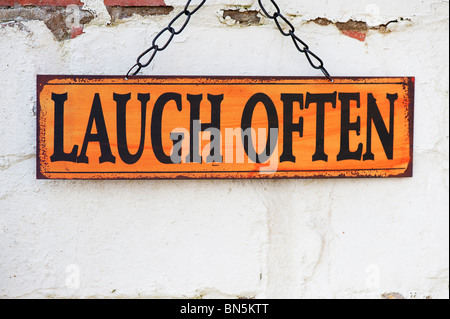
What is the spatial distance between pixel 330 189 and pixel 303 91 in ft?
0.72

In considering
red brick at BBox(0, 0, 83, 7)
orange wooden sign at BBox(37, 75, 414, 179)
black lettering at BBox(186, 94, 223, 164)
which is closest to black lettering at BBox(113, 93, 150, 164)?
orange wooden sign at BBox(37, 75, 414, 179)

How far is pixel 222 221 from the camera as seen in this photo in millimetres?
872

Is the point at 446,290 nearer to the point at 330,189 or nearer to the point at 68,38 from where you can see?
the point at 330,189

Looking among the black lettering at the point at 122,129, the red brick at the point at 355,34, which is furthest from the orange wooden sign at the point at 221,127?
the red brick at the point at 355,34

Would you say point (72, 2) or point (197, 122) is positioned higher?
point (72, 2)

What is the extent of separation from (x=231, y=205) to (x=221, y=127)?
171mm

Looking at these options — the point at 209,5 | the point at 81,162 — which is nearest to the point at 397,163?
the point at 209,5

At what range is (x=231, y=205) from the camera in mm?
873

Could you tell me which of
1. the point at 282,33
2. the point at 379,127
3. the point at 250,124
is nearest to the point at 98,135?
the point at 250,124

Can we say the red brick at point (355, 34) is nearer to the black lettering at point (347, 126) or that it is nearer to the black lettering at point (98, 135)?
the black lettering at point (347, 126)

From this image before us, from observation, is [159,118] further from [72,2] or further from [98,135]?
[72,2]

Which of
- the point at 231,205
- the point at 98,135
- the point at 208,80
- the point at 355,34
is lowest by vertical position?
the point at 231,205

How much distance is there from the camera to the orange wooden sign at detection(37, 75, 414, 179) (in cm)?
82

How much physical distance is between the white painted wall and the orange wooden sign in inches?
1.8
